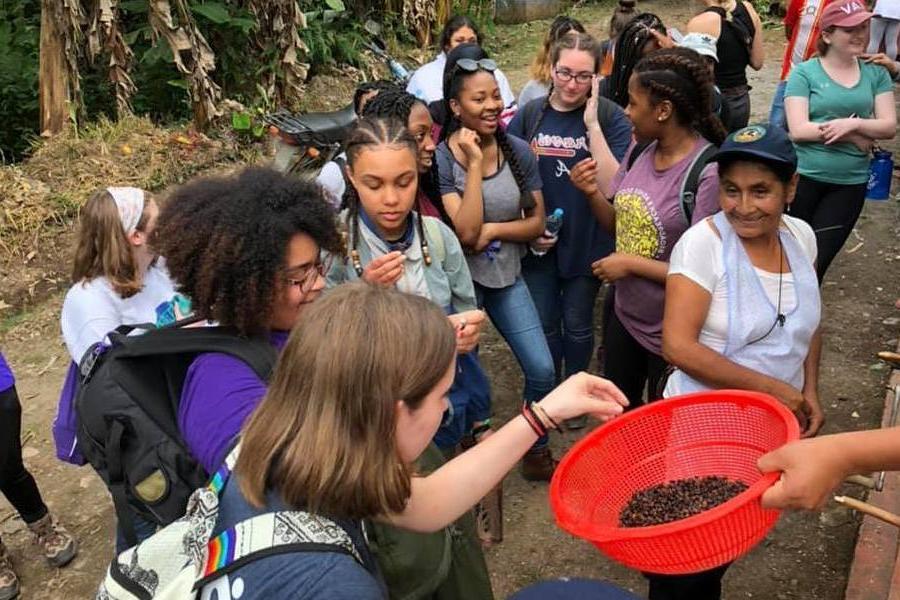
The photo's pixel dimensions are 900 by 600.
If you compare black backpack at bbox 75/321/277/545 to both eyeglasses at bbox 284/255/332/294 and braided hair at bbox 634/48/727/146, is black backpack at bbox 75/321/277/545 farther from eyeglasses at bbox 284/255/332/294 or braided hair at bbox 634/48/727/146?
braided hair at bbox 634/48/727/146

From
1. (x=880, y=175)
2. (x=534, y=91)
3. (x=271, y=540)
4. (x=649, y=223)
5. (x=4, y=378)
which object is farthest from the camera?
(x=880, y=175)

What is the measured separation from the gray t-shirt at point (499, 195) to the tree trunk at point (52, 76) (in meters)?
4.97

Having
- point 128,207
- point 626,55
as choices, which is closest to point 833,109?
point 626,55

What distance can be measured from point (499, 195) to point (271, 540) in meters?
2.39

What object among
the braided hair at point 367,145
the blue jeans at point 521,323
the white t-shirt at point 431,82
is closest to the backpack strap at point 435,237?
the braided hair at point 367,145

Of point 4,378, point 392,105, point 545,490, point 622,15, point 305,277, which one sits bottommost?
point 545,490

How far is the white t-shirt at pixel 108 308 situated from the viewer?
279cm

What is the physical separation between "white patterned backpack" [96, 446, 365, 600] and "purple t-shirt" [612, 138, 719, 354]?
2.00 meters

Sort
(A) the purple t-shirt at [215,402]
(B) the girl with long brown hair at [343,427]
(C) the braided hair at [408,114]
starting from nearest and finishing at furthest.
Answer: (B) the girl with long brown hair at [343,427] → (A) the purple t-shirt at [215,402] → (C) the braided hair at [408,114]

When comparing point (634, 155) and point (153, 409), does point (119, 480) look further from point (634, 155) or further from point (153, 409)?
point (634, 155)

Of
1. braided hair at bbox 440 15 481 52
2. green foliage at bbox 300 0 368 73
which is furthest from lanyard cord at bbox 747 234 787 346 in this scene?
green foliage at bbox 300 0 368 73

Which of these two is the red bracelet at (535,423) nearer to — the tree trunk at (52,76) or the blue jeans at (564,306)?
the blue jeans at (564,306)

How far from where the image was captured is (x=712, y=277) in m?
2.41

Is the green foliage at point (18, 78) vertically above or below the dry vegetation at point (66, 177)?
above
